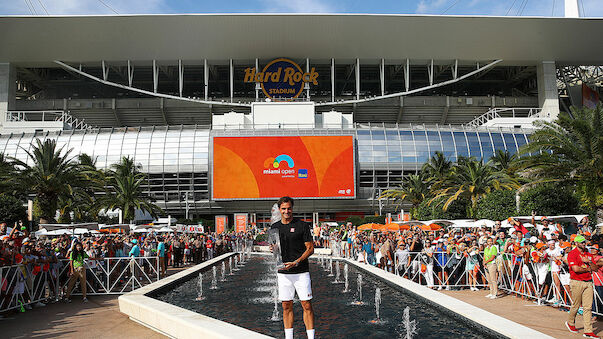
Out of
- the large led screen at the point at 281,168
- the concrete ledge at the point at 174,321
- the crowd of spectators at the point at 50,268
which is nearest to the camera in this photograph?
the concrete ledge at the point at 174,321

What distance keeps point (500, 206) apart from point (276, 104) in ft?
148

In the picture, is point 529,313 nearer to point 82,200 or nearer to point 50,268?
point 50,268

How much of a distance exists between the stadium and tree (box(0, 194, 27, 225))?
3405 centimetres

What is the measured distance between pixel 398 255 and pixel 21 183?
26401 mm

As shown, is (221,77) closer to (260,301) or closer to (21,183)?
(21,183)

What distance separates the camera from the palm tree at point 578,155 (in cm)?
2383

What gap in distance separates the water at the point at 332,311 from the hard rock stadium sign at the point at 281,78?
198 feet

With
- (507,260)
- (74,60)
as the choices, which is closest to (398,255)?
(507,260)

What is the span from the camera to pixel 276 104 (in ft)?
233

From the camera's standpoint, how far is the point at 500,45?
242 ft

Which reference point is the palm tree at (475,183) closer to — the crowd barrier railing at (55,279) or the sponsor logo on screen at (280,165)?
the crowd barrier railing at (55,279)

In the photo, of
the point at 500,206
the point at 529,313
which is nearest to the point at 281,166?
the point at 500,206

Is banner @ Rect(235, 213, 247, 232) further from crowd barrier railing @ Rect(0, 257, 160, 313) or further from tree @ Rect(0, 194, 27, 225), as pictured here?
crowd barrier railing @ Rect(0, 257, 160, 313)

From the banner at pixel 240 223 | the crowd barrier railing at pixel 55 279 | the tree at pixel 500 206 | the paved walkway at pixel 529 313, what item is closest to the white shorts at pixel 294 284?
the paved walkway at pixel 529 313
